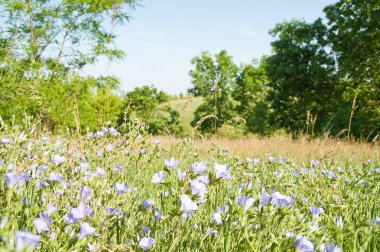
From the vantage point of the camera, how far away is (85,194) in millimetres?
1595

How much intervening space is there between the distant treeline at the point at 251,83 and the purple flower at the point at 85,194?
27.8ft

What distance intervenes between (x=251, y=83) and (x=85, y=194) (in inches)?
1008

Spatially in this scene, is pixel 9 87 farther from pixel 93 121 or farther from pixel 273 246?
pixel 273 246

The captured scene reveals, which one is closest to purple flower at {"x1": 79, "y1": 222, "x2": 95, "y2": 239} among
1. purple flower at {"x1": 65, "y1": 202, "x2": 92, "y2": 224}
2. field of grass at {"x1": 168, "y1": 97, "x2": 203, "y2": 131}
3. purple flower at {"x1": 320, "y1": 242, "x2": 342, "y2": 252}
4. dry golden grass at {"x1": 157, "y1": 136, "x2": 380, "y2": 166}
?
purple flower at {"x1": 65, "y1": 202, "x2": 92, "y2": 224}

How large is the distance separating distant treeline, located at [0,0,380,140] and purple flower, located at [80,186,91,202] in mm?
8466

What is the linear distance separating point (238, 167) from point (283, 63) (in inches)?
732

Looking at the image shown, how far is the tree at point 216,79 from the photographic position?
76.1 feet

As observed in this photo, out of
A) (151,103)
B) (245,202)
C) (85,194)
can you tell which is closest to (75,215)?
(85,194)

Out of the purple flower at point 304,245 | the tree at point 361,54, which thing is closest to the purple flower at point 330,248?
the purple flower at point 304,245

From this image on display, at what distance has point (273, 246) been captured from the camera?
4.25 feet

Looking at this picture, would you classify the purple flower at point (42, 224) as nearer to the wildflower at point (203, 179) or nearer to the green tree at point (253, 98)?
the wildflower at point (203, 179)

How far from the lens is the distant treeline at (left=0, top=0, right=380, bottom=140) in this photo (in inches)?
485

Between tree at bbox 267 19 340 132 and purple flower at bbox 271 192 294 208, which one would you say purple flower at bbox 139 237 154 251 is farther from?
tree at bbox 267 19 340 132

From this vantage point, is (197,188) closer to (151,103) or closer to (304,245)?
(304,245)
